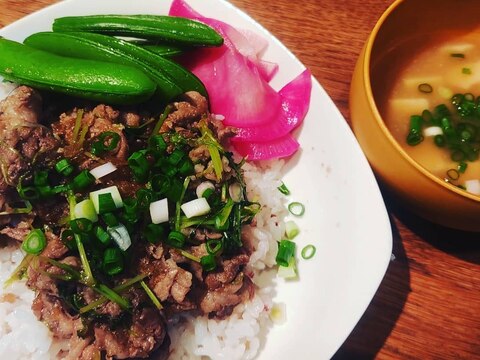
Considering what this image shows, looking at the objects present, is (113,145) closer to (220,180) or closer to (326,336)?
(220,180)

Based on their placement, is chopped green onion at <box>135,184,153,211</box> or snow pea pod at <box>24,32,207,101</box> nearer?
chopped green onion at <box>135,184,153,211</box>

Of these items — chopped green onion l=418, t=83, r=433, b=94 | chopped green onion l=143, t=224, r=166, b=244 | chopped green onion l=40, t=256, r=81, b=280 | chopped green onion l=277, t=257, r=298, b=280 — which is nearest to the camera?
chopped green onion l=40, t=256, r=81, b=280

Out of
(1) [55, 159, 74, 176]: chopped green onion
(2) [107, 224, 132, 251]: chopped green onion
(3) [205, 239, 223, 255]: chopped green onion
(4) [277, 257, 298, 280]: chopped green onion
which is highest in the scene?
(1) [55, 159, 74, 176]: chopped green onion

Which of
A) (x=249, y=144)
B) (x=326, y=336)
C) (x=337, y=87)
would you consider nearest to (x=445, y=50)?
(x=337, y=87)

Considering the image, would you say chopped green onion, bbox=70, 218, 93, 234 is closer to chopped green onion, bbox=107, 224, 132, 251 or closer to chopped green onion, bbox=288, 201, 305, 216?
chopped green onion, bbox=107, 224, 132, 251

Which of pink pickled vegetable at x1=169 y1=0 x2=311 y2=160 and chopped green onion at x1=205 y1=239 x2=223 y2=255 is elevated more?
pink pickled vegetable at x1=169 y1=0 x2=311 y2=160

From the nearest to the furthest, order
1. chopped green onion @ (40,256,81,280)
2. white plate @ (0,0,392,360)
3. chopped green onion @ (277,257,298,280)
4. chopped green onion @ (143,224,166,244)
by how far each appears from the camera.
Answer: chopped green onion @ (40,256,81,280) < chopped green onion @ (143,224,166,244) < white plate @ (0,0,392,360) < chopped green onion @ (277,257,298,280)

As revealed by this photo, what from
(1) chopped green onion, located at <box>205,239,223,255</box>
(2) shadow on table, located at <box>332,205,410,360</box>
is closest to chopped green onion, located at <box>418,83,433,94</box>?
(2) shadow on table, located at <box>332,205,410,360</box>
